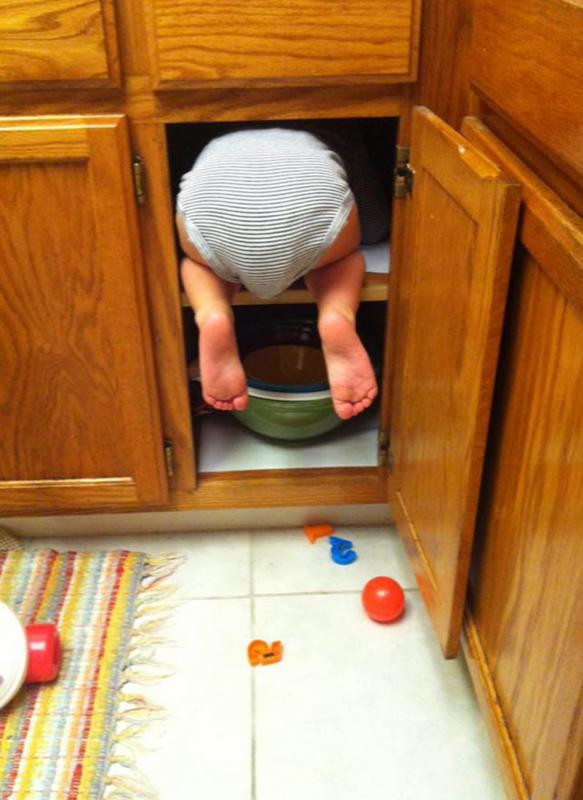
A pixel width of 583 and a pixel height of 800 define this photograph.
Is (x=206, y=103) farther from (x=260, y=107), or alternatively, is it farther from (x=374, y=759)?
(x=374, y=759)

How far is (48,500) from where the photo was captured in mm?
1204

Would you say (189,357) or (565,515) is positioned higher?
(565,515)

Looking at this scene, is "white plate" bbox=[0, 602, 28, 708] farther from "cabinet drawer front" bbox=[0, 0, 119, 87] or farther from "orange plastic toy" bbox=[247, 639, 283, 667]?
"cabinet drawer front" bbox=[0, 0, 119, 87]

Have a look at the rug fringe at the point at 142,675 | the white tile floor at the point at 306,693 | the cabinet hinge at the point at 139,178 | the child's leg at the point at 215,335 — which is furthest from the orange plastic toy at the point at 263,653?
the cabinet hinge at the point at 139,178

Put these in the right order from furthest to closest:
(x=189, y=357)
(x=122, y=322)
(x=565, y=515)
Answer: (x=189, y=357) < (x=122, y=322) < (x=565, y=515)

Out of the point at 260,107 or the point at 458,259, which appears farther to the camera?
the point at 260,107

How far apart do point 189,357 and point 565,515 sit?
830 millimetres

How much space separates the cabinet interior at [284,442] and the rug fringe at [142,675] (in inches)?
7.2

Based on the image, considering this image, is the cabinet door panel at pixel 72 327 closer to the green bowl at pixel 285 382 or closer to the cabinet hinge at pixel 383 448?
the green bowl at pixel 285 382

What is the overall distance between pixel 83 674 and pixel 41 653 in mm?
74

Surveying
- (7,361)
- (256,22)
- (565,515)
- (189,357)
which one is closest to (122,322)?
(7,361)

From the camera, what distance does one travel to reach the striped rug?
96cm

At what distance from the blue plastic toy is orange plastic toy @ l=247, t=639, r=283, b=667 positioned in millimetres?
191

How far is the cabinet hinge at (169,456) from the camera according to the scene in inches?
46.6
